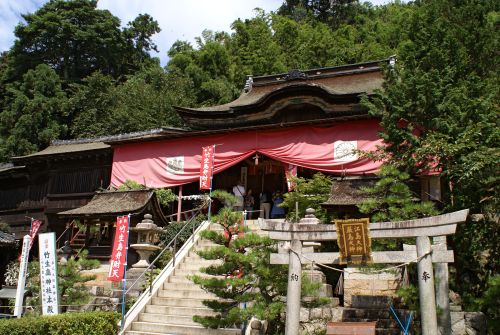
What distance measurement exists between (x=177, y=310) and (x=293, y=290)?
389 centimetres

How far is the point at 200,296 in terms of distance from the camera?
11234mm

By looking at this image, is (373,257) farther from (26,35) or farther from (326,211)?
(26,35)

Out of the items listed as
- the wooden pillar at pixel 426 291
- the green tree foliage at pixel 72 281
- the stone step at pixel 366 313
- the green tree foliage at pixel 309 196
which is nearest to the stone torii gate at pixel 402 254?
the wooden pillar at pixel 426 291

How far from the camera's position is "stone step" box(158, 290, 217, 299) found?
36.8 feet

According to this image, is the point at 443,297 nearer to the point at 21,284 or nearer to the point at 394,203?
the point at 394,203

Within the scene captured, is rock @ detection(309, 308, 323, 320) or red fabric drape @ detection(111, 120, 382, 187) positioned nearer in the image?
rock @ detection(309, 308, 323, 320)

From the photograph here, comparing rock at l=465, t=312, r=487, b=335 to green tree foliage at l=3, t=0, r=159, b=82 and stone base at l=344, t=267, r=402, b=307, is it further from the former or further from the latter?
green tree foliage at l=3, t=0, r=159, b=82

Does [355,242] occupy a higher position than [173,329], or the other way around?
[355,242]

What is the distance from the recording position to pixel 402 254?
7.49m

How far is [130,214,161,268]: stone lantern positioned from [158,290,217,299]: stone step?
1.56 metres

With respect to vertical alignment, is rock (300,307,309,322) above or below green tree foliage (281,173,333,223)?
below

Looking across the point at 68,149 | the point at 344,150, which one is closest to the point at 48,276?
the point at 344,150

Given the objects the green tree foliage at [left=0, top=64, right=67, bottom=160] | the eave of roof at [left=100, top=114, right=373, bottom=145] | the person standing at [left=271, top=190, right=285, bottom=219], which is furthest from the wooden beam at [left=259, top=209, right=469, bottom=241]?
the green tree foliage at [left=0, top=64, right=67, bottom=160]

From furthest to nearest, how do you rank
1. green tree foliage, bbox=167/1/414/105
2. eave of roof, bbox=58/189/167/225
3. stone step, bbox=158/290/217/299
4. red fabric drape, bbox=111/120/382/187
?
green tree foliage, bbox=167/1/414/105 → red fabric drape, bbox=111/120/382/187 → eave of roof, bbox=58/189/167/225 → stone step, bbox=158/290/217/299
